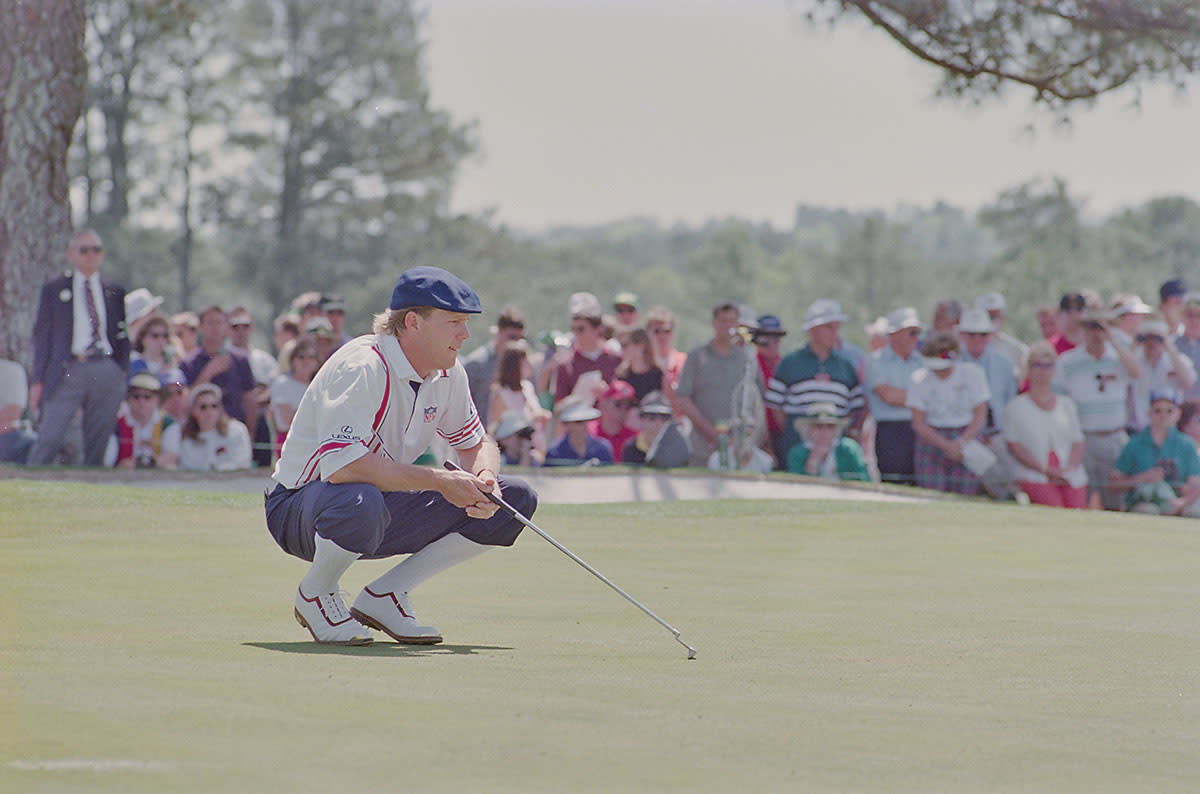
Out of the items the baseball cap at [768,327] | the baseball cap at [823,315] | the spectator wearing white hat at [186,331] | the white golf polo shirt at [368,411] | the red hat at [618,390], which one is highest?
the baseball cap at [823,315]

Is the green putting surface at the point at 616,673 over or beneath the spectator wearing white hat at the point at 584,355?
beneath

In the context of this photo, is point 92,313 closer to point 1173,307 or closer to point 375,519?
point 375,519

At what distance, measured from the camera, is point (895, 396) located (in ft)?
48.1

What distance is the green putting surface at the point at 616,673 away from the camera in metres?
3.83

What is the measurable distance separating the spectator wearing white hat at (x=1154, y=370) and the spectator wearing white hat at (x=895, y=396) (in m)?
1.95

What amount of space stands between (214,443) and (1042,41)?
10.7m

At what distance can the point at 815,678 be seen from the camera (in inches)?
214

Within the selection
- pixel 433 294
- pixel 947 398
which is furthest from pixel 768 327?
pixel 433 294

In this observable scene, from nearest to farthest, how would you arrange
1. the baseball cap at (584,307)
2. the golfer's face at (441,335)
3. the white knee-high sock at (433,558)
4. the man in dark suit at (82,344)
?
the golfer's face at (441,335)
the white knee-high sock at (433,558)
the man in dark suit at (82,344)
the baseball cap at (584,307)

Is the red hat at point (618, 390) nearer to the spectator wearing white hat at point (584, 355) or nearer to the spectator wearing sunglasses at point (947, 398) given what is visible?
the spectator wearing white hat at point (584, 355)

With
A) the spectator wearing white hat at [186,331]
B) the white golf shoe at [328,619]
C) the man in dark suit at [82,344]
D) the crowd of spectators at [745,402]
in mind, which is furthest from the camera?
the spectator wearing white hat at [186,331]

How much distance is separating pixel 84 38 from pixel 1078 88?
35.1 ft

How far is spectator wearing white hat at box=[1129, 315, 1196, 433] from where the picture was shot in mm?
15219

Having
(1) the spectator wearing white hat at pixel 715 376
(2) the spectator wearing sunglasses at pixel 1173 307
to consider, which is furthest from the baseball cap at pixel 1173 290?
(1) the spectator wearing white hat at pixel 715 376
